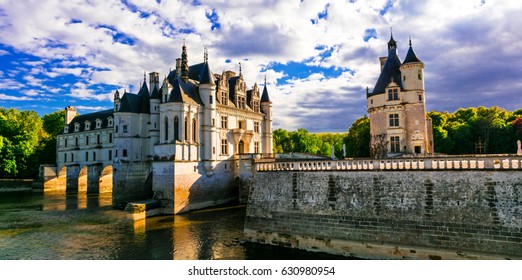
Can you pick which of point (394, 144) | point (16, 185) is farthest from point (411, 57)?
point (16, 185)

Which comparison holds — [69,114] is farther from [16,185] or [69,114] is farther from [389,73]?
[389,73]

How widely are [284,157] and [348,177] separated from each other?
57.1 feet

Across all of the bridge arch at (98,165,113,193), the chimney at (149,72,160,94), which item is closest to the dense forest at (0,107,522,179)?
the bridge arch at (98,165,113,193)

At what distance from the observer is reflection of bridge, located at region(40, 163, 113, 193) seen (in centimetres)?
4734

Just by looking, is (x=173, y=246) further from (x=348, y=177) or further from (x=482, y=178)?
(x=482, y=178)

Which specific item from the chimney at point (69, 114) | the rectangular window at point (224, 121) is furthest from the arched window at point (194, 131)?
the chimney at point (69, 114)

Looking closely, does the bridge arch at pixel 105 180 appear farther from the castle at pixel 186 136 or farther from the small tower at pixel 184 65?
the small tower at pixel 184 65

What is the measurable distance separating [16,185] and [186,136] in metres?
40.5

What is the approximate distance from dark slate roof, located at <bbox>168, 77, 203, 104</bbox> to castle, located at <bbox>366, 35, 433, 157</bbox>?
59.0ft

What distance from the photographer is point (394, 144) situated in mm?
27406

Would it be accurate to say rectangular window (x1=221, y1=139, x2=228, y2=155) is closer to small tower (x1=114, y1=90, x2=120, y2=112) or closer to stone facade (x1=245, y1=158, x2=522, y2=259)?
small tower (x1=114, y1=90, x2=120, y2=112)

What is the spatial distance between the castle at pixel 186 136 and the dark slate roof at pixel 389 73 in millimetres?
13881

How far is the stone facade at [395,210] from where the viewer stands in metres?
13.3

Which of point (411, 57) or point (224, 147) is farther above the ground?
point (411, 57)
